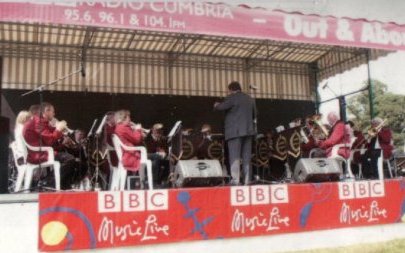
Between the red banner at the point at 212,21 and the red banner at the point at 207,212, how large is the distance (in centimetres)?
162

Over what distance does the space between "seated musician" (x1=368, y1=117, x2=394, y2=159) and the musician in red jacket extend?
4.14 m

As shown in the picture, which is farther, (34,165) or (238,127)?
→ (238,127)

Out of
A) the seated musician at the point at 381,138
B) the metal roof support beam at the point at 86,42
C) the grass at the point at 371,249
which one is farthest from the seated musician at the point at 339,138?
the metal roof support beam at the point at 86,42

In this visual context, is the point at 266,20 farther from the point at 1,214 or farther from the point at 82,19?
the point at 1,214

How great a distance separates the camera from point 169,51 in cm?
995

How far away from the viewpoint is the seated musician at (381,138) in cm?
772

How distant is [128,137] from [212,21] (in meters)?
1.90

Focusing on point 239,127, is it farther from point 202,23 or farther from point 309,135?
point 309,135

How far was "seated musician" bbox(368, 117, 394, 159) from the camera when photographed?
7.72 meters

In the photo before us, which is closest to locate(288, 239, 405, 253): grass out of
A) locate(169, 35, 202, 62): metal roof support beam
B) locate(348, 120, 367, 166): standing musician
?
locate(348, 120, 367, 166): standing musician

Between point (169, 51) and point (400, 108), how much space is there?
62.8 ft

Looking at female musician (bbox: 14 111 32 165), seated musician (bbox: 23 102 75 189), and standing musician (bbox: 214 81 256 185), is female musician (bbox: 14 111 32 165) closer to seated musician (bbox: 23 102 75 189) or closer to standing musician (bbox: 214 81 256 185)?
seated musician (bbox: 23 102 75 189)

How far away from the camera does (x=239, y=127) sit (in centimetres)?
603

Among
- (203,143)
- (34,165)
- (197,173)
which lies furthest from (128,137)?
(203,143)
